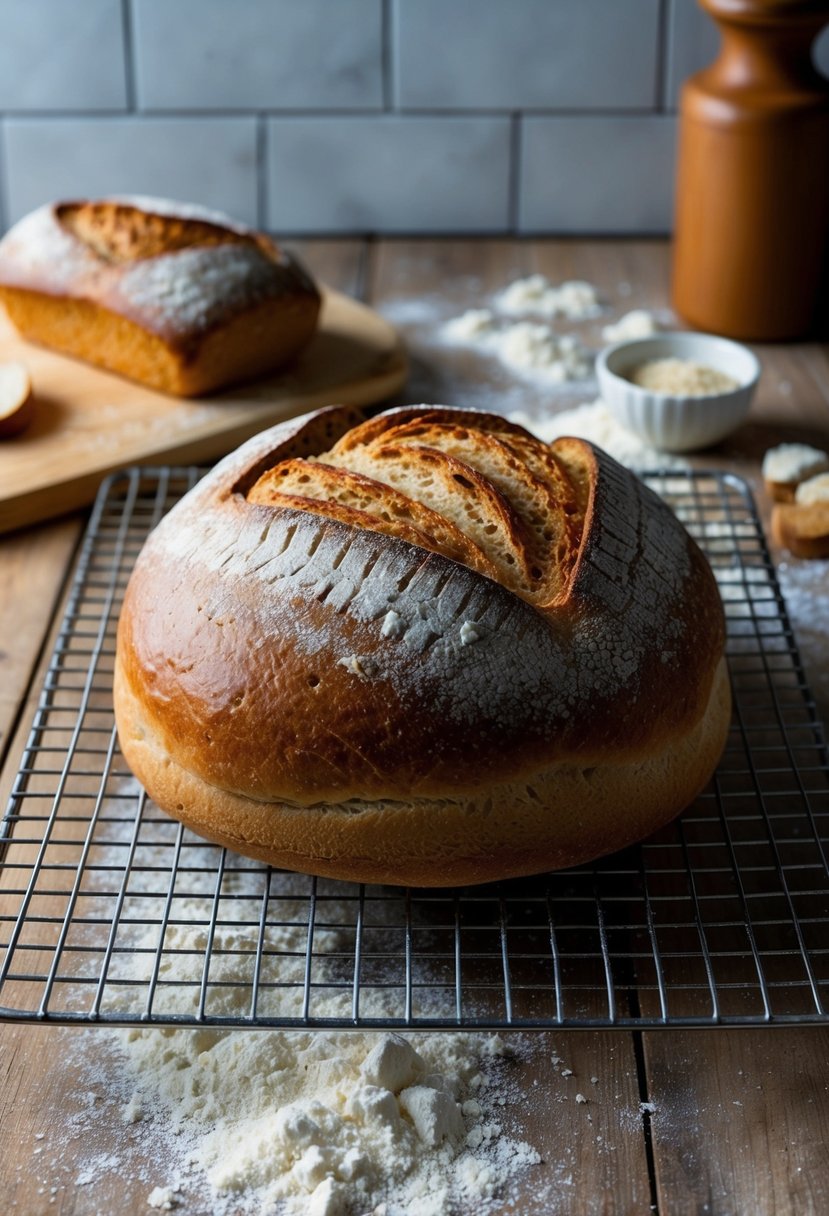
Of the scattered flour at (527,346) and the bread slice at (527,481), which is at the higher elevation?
the bread slice at (527,481)

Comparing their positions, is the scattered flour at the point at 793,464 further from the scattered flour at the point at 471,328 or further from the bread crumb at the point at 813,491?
the scattered flour at the point at 471,328

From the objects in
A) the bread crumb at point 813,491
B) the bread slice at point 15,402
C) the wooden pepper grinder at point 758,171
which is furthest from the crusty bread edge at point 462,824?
the wooden pepper grinder at point 758,171

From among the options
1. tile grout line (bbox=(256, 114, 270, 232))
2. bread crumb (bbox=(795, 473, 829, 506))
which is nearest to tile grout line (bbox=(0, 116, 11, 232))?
tile grout line (bbox=(256, 114, 270, 232))

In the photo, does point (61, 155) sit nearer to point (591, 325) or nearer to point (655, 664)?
point (591, 325)

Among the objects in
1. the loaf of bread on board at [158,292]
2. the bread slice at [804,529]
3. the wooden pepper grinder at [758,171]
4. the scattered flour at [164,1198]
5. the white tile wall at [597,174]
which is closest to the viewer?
the scattered flour at [164,1198]

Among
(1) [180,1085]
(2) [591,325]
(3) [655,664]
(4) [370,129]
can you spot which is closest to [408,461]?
(3) [655,664]

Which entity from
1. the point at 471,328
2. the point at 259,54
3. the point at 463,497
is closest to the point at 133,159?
the point at 259,54

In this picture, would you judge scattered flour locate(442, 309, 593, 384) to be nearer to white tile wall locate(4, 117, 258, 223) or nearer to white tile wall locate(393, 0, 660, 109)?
white tile wall locate(393, 0, 660, 109)
